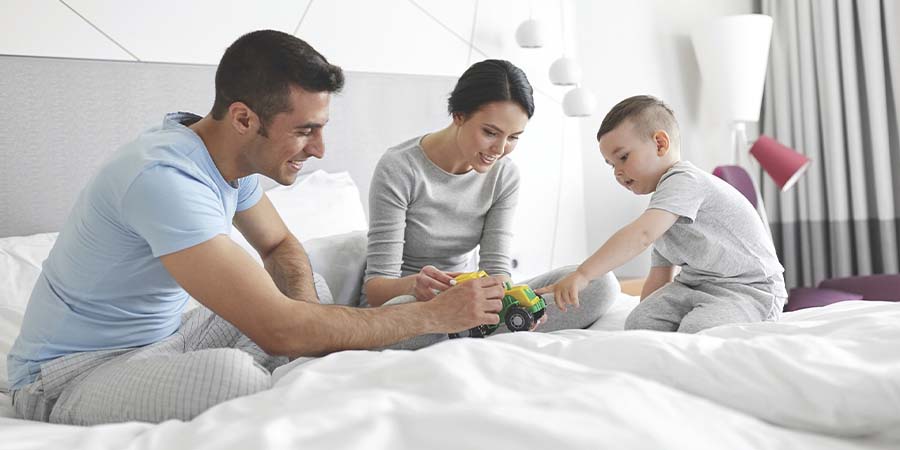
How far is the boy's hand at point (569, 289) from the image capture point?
183 centimetres

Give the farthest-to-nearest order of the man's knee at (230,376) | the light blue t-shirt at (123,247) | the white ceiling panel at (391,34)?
1. the white ceiling panel at (391,34)
2. the light blue t-shirt at (123,247)
3. the man's knee at (230,376)

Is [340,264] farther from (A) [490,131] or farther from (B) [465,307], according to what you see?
(B) [465,307]

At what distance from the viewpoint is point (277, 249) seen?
1.97m

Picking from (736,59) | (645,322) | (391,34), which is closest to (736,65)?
(736,59)

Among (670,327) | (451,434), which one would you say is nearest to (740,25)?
(670,327)

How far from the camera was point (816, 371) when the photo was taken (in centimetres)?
95

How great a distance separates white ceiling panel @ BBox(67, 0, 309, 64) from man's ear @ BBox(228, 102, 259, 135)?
108 centimetres

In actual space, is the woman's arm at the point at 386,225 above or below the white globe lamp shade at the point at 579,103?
below

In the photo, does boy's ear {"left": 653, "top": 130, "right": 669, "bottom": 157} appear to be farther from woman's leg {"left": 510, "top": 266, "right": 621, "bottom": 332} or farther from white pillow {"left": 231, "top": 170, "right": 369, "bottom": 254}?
white pillow {"left": 231, "top": 170, "right": 369, "bottom": 254}

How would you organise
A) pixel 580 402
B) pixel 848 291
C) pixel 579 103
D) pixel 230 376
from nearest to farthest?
pixel 580 402 → pixel 230 376 → pixel 848 291 → pixel 579 103

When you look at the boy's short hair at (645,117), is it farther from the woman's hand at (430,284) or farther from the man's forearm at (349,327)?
the man's forearm at (349,327)

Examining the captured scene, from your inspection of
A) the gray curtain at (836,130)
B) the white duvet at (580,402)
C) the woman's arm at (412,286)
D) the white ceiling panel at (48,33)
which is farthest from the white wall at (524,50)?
the white duvet at (580,402)

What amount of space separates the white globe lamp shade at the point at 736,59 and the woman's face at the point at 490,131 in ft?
6.23

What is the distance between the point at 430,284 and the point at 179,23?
1.28 m
